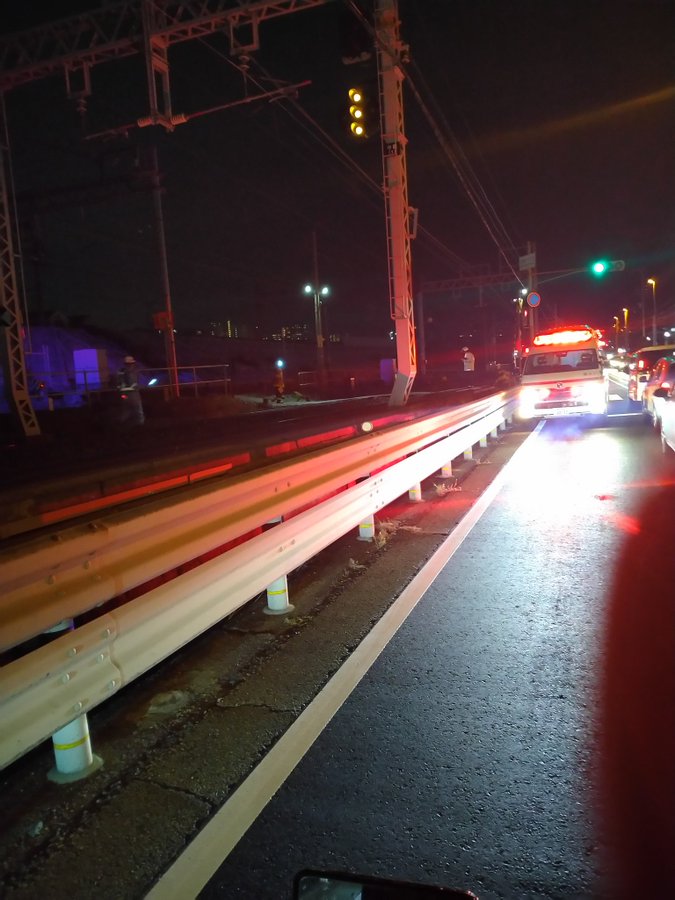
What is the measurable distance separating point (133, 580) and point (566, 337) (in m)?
17.9

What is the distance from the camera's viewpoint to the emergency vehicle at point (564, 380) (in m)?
17.7

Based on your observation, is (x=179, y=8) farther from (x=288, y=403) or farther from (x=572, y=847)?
(x=288, y=403)

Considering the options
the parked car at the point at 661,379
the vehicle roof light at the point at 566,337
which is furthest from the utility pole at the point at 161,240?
the parked car at the point at 661,379

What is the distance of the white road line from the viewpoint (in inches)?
101

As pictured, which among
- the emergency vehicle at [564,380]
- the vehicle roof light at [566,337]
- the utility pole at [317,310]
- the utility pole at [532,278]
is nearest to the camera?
the emergency vehicle at [564,380]

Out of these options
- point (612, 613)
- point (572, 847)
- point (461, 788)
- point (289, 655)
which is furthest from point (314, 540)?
point (572, 847)

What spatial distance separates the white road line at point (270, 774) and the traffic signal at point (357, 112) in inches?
371

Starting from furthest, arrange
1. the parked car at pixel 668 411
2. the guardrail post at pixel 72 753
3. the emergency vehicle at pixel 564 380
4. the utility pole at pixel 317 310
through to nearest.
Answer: the utility pole at pixel 317 310, the emergency vehicle at pixel 564 380, the parked car at pixel 668 411, the guardrail post at pixel 72 753

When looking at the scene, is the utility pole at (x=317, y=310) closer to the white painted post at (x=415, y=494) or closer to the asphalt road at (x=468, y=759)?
the white painted post at (x=415, y=494)

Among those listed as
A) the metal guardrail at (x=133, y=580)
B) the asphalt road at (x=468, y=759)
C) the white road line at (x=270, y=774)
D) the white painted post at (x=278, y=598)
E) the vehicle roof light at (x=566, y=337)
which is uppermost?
the vehicle roof light at (x=566, y=337)

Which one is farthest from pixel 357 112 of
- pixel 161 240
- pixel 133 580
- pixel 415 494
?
pixel 161 240

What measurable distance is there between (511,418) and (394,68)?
932 cm

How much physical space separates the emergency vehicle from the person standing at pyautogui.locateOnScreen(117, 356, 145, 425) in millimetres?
9901

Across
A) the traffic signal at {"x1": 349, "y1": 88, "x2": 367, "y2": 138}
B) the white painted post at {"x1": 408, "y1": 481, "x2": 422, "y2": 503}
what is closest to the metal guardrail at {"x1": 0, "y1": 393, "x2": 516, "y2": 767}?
the white painted post at {"x1": 408, "y1": 481, "x2": 422, "y2": 503}
